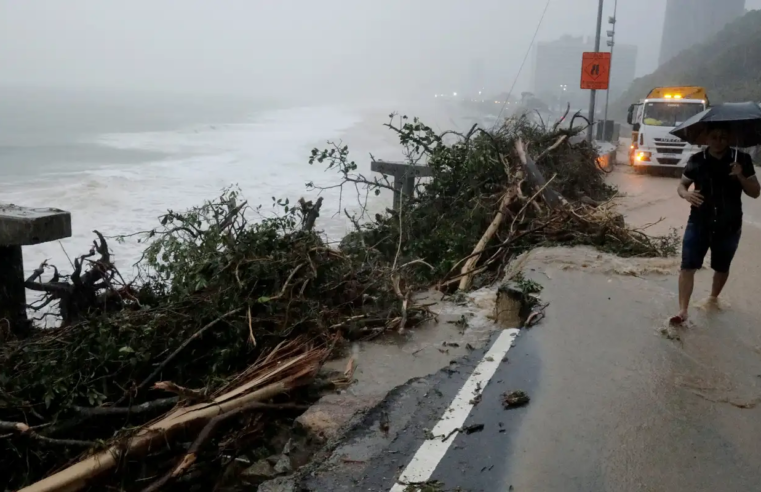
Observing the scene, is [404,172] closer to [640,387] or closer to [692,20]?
[640,387]

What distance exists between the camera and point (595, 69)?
20.3 meters

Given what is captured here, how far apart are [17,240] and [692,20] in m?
97.0

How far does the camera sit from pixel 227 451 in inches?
144

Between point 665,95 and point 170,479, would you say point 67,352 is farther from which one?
point 665,95

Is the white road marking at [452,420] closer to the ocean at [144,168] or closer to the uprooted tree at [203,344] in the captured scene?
the uprooted tree at [203,344]

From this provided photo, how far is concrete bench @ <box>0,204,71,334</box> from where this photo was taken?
696cm

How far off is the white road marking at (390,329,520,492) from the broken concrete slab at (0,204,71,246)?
5.69 m

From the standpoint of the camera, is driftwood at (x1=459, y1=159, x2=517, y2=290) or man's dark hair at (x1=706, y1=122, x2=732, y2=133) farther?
driftwood at (x1=459, y1=159, x2=517, y2=290)

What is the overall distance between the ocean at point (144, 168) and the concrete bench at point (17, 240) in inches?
168

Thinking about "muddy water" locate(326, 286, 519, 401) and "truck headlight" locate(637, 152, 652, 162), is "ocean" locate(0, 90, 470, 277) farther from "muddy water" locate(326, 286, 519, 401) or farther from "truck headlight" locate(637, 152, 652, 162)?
"truck headlight" locate(637, 152, 652, 162)

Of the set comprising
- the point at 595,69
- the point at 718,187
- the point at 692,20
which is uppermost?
the point at 692,20

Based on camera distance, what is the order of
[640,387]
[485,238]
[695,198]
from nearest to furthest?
1. [640,387]
2. [695,198]
3. [485,238]

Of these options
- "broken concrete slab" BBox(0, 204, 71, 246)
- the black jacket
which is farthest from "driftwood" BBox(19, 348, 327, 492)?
"broken concrete slab" BBox(0, 204, 71, 246)

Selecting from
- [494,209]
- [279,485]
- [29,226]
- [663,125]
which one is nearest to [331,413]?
[279,485]
